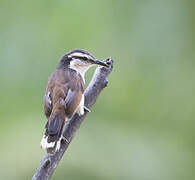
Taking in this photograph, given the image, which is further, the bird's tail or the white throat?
the white throat

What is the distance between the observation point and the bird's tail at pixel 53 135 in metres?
4.31

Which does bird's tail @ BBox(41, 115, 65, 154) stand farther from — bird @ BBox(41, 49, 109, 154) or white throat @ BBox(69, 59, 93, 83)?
white throat @ BBox(69, 59, 93, 83)

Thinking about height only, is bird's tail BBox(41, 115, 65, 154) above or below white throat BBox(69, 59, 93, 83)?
below

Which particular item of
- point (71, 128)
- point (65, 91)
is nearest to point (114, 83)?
point (65, 91)

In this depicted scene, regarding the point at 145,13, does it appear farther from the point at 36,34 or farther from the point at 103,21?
the point at 36,34

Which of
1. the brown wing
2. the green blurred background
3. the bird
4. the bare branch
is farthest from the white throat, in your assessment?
Result: the green blurred background

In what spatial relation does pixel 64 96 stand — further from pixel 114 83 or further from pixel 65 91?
pixel 114 83

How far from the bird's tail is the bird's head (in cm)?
74

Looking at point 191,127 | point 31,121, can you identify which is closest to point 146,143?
point 191,127

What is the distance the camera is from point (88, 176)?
569cm

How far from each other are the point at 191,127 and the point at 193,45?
0.79 m

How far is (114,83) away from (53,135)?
7.01 feet

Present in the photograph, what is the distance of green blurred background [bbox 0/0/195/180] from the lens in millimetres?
5945

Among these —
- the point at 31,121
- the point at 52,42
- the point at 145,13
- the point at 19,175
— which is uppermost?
the point at 145,13
